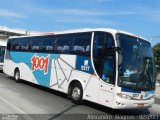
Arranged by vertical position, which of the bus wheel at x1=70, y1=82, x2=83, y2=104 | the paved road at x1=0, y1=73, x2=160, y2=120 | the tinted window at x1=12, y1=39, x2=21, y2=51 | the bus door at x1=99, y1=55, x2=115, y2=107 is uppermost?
the tinted window at x1=12, y1=39, x2=21, y2=51

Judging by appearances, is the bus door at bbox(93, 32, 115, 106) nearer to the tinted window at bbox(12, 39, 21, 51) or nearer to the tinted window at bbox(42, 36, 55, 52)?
the tinted window at bbox(42, 36, 55, 52)

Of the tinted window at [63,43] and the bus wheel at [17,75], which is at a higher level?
the tinted window at [63,43]

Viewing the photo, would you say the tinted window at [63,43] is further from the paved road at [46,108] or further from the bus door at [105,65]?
the bus door at [105,65]

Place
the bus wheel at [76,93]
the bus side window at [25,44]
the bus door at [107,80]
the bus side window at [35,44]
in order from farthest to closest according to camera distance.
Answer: the bus side window at [25,44]
the bus side window at [35,44]
the bus wheel at [76,93]
the bus door at [107,80]

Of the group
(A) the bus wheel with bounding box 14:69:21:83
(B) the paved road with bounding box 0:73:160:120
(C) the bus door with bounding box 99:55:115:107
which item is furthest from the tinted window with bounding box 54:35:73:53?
(A) the bus wheel with bounding box 14:69:21:83

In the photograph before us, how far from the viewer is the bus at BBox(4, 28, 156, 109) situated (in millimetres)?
11367

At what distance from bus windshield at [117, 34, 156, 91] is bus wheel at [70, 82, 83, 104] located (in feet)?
8.32

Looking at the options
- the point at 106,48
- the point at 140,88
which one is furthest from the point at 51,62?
the point at 140,88

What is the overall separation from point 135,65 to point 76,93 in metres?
3.10

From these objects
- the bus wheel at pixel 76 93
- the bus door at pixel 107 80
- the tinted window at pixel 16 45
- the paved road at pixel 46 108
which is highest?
the tinted window at pixel 16 45

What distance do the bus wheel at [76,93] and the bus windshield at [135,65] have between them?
2537 millimetres

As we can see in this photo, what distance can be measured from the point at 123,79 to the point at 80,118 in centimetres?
202

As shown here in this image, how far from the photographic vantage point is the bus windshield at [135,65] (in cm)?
1135

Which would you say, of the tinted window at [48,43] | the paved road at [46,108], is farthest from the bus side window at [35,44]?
the paved road at [46,108]
